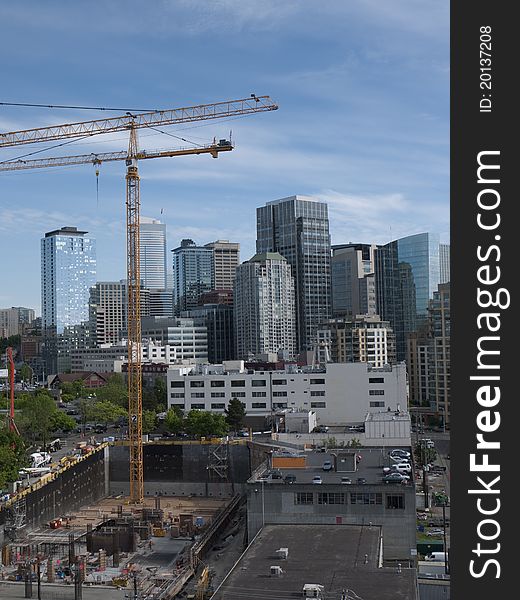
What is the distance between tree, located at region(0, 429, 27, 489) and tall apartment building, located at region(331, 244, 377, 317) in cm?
8263

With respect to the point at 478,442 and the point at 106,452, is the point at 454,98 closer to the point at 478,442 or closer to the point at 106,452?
the point at 478,442

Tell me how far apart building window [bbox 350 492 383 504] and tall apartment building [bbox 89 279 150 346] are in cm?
12707

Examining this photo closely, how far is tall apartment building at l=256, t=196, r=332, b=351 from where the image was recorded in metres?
124

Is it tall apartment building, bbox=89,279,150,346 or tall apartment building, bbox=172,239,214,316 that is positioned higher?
tall apartment building, bbox=172,239,214,316

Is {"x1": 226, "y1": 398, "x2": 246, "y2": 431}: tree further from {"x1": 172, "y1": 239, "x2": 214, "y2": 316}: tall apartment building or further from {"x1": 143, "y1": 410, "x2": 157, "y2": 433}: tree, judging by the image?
{"x1": 172, "y1": 239, "x2": 214, "y2": 316}: tall apartment building

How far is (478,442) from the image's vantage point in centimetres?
555

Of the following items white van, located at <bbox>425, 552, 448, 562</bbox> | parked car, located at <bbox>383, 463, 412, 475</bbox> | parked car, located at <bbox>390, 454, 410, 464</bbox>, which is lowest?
white van, located at <bbox>425, 552, 448, 562</bbox>

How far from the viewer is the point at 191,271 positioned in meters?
175

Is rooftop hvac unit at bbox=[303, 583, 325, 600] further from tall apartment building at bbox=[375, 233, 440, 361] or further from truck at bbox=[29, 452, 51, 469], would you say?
tall apartment building at bbox=[375, 233, 440, 361]

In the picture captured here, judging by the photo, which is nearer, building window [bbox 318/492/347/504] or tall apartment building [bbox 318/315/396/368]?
building window [bbox 318/492/347/504]

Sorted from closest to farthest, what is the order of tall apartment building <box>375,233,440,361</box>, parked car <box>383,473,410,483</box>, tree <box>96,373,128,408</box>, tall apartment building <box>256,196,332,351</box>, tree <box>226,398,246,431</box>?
1. parked car <box>383,473,410,483</box>
2. tree <box>226,398,246,431</box>
3. tree <box>96,373,128,408</box>
4. tall apartment building <box>375,233,440,361</box>
5. tall apartment building <box>256,196,332,351</box>

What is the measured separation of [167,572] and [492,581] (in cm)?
2509

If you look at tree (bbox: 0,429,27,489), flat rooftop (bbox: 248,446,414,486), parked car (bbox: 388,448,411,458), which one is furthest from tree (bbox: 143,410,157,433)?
parked car (bbox: 388,448,411,458)

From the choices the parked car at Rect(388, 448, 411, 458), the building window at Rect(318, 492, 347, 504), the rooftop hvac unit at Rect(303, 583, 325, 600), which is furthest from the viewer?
the parked car at Rect(388, 448, 411, 458)
